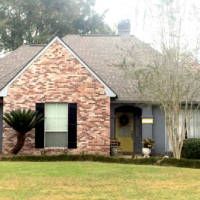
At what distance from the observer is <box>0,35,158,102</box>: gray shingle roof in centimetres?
1575

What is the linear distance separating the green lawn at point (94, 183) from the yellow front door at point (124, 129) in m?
6.65

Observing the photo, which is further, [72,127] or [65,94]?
[65,94]

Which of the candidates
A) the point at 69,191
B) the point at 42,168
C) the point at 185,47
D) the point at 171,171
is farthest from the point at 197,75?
the point at 69,191

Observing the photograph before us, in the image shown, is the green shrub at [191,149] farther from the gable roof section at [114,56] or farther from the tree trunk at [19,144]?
the tree trunk at [19,144]

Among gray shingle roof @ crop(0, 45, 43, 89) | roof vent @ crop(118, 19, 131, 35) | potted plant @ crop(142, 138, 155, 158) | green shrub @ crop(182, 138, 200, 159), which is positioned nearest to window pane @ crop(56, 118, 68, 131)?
potted plant @ crop(142, 138, 155, 158)

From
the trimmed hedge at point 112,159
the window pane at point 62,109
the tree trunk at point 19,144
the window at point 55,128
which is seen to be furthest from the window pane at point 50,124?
the trimmed hedge at point 112,159

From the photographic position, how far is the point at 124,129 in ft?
62.8

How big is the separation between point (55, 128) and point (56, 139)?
0.48m

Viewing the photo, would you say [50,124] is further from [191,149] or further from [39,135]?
[191,149]

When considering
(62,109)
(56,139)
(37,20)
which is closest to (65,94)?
(62,109)

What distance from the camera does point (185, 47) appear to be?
46.1 ft

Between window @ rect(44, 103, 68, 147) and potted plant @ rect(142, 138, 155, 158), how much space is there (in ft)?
11.9

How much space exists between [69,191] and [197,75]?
769cm

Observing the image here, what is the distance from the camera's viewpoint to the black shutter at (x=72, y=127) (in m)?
16.0
